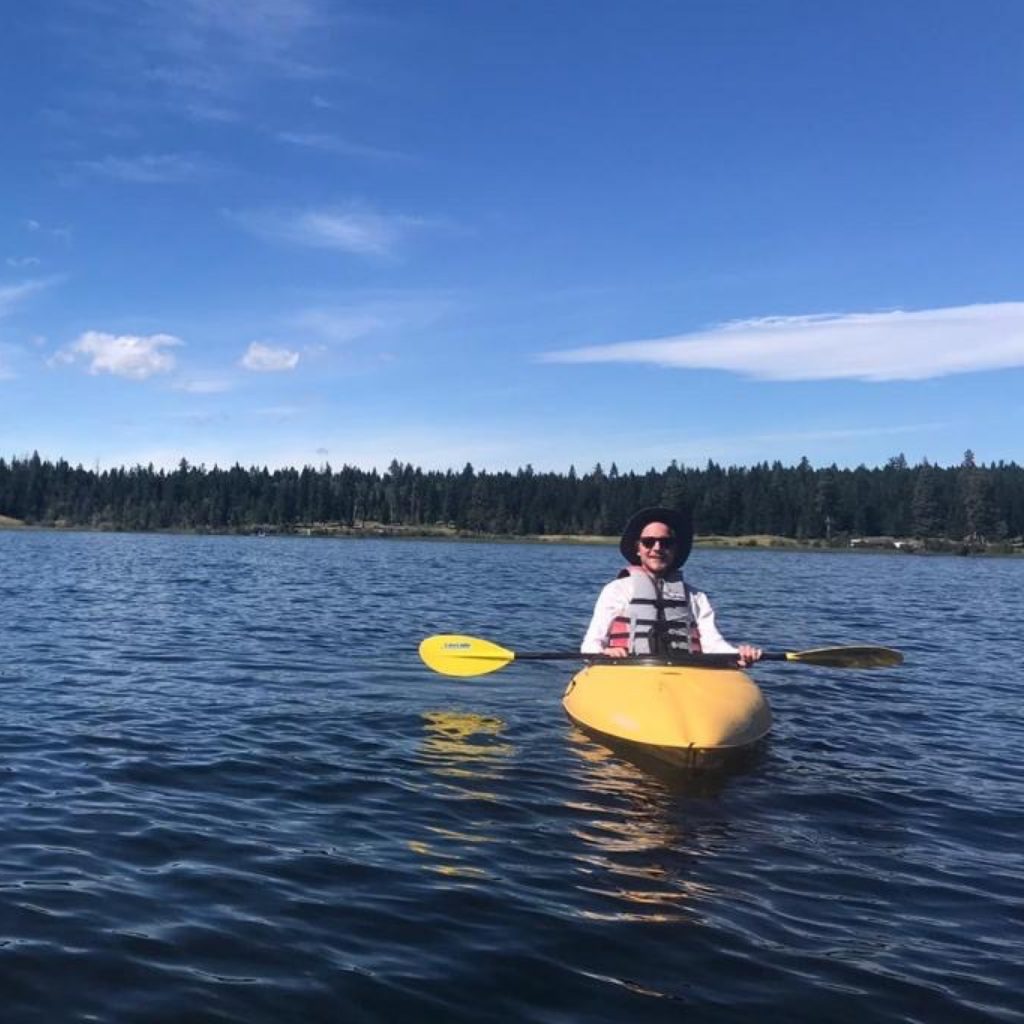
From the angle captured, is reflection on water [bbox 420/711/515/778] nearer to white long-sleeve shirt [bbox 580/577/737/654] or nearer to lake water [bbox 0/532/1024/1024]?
lake water [bbox 0/532/1024/1024]

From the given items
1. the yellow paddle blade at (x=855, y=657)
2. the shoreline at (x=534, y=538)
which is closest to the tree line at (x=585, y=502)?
the shoreline at (x=534, y=538)

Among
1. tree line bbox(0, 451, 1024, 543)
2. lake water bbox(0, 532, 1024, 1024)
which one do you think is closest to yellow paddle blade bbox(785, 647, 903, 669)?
lake water bbox(0, 532, 1024, 1024)

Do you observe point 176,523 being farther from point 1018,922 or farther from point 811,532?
point 1018,922

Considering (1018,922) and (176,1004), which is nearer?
(176,1004)

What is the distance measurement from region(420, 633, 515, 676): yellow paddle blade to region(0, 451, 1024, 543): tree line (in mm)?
139027

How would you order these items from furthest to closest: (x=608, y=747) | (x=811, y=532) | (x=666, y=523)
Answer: (x=811, y=532), (x=666, y=523), (x=608, y=747)

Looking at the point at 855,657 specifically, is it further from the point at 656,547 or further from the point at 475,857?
the point at 475,857

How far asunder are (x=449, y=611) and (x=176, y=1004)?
2545 cm

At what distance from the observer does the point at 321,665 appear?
60.8 feet

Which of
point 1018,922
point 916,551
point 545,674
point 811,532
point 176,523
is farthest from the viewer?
point 176,523

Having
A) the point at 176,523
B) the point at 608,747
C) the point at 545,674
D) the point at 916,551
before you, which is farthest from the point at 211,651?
the point at 176,523

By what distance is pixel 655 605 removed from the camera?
503 inches

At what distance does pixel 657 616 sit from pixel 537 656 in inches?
65.6

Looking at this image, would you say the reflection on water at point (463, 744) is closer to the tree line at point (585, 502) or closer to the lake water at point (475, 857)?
the lake water at point (475, 857)
